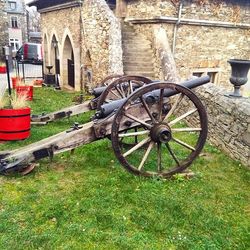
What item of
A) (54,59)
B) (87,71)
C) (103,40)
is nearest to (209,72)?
(87,71)

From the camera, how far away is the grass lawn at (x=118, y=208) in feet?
10.4

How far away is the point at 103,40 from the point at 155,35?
6.92 feet

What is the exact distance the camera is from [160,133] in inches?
164

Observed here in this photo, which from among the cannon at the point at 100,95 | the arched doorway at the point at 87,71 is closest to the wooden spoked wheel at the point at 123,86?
the cannon at the point at 100,95

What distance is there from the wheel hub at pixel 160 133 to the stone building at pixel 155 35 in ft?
16.4

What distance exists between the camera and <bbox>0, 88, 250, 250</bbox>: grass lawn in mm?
3166

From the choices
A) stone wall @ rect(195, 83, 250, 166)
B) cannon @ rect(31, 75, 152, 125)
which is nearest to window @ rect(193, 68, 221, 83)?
stone wall @ rect(195, 83, 250, 166)

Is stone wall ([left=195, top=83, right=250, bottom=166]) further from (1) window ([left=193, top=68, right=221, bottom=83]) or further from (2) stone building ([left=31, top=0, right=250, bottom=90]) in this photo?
(1) window ([left=193, top=68, right=221, bottom=83])

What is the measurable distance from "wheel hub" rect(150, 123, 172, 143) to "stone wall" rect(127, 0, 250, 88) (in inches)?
228

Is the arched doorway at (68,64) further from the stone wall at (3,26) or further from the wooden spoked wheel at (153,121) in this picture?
the stone wall at (3,26)

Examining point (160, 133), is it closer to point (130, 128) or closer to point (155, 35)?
point (130, 128)

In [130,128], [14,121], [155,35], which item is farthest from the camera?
[155,35]

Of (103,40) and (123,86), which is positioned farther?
(103,40)

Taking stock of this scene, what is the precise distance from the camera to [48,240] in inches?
123
